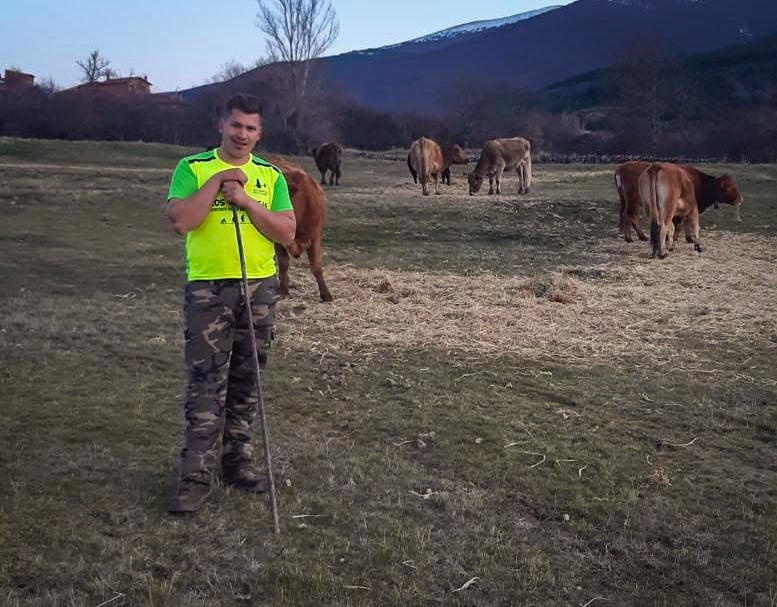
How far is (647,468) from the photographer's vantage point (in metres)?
4.00

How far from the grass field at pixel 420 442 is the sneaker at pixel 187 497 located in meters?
0.05

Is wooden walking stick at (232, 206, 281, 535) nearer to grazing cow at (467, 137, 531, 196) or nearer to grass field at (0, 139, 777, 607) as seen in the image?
grass field at (0, 139, 777, 607)

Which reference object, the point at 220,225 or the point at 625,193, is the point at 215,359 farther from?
the point at 625,193

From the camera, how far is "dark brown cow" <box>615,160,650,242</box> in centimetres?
1224

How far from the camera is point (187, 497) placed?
3408 mm

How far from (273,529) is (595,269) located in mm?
7563

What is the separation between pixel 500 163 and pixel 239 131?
17.8m

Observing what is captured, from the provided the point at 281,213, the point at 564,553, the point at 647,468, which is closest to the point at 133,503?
the point at 281,213

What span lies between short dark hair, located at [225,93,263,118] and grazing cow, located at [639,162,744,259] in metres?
8.53

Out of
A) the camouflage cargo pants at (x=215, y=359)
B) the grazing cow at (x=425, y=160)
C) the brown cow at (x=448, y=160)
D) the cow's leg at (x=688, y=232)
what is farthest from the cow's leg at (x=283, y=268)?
the brown cow at (x=448, y=160)

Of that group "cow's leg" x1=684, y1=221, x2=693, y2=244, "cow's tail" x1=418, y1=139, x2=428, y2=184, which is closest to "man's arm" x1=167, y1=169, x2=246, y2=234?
"cow's leg" x1=684, y1=221, x2=693, y2=244

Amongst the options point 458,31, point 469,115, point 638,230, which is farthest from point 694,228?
point 458,31

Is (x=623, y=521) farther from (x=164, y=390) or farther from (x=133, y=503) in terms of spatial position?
(x=164, y=390)

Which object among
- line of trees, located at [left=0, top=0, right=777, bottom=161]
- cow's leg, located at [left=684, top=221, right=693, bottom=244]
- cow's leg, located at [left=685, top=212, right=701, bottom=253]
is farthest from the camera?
line of trees, located at [left=0, top=0, right=777, bottom=161]
